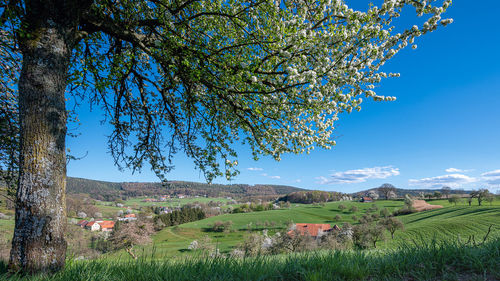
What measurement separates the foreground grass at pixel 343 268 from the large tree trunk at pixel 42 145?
0.62m

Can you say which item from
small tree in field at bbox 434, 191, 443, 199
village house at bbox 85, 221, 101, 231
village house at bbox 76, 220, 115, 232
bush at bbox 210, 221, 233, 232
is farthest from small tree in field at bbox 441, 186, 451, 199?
village house at bbox 85, 221, 101, 231

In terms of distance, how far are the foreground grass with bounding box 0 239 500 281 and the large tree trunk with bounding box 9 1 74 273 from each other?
2.04 ft

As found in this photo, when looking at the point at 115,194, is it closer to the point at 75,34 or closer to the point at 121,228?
the point at 121,228

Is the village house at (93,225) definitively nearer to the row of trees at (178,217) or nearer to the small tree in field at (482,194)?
the row of trees at (178,217)

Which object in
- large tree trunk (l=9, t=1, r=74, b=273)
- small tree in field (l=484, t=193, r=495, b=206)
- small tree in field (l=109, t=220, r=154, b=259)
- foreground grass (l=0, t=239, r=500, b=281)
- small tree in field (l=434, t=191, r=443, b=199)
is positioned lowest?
small tree in field (l=109, t=220, r=154, b=259)

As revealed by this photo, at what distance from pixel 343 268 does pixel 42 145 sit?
5.70 m

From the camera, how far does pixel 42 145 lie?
455 cm

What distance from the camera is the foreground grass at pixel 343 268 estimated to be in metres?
3.10

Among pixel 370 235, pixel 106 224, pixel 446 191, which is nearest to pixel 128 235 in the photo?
pixel 370 235

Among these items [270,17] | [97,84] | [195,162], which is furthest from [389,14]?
[97,84]

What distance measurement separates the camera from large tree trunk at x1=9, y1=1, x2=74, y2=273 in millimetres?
4156

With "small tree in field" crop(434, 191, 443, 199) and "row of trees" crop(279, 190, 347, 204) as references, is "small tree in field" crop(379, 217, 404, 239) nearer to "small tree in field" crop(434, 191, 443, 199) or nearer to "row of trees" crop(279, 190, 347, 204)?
"small tree in field" crop(434, 191, 443, 199)

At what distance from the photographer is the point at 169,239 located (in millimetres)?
70562

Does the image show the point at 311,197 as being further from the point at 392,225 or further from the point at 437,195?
the point at 392,225
